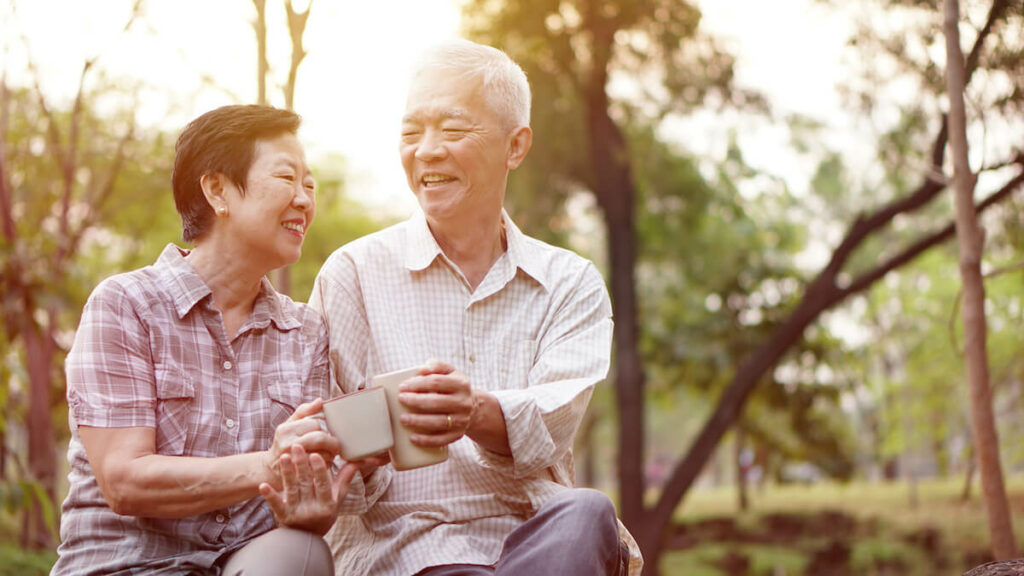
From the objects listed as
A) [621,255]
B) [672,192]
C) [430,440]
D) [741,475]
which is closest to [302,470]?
[430,440]

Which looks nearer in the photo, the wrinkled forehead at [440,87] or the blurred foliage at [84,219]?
the wrinkled forehead at [440,87]

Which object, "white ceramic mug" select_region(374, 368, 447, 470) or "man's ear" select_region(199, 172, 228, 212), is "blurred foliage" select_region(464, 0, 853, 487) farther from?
"white ceramic mug" select_region(374, 368, 447, 470)

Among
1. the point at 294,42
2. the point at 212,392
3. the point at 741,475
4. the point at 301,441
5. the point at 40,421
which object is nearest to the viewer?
the point at 301,441

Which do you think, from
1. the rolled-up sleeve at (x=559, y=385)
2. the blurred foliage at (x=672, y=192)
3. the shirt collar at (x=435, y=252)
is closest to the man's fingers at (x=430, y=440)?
the rolled-up sleeve at (x=559, y=385)

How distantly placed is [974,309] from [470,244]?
2.57 m

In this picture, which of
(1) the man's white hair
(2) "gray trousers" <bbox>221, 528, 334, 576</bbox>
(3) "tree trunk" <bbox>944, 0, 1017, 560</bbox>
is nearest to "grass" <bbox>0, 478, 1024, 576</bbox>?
(3) "tree trunk" <bbox>944, 0, 1017, 560</bbox>

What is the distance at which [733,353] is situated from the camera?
13.8 metres

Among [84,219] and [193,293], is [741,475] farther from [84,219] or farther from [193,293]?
[193,293]

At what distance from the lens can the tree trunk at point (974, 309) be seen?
431cm

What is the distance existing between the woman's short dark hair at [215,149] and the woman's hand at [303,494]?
742 millimetres

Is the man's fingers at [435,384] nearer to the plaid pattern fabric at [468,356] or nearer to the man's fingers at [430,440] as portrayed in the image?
the man's fingers at [430,440]

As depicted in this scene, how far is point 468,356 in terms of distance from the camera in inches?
106

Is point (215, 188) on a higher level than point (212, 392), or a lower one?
higher

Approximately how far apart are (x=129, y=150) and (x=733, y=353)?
8.20 metres
